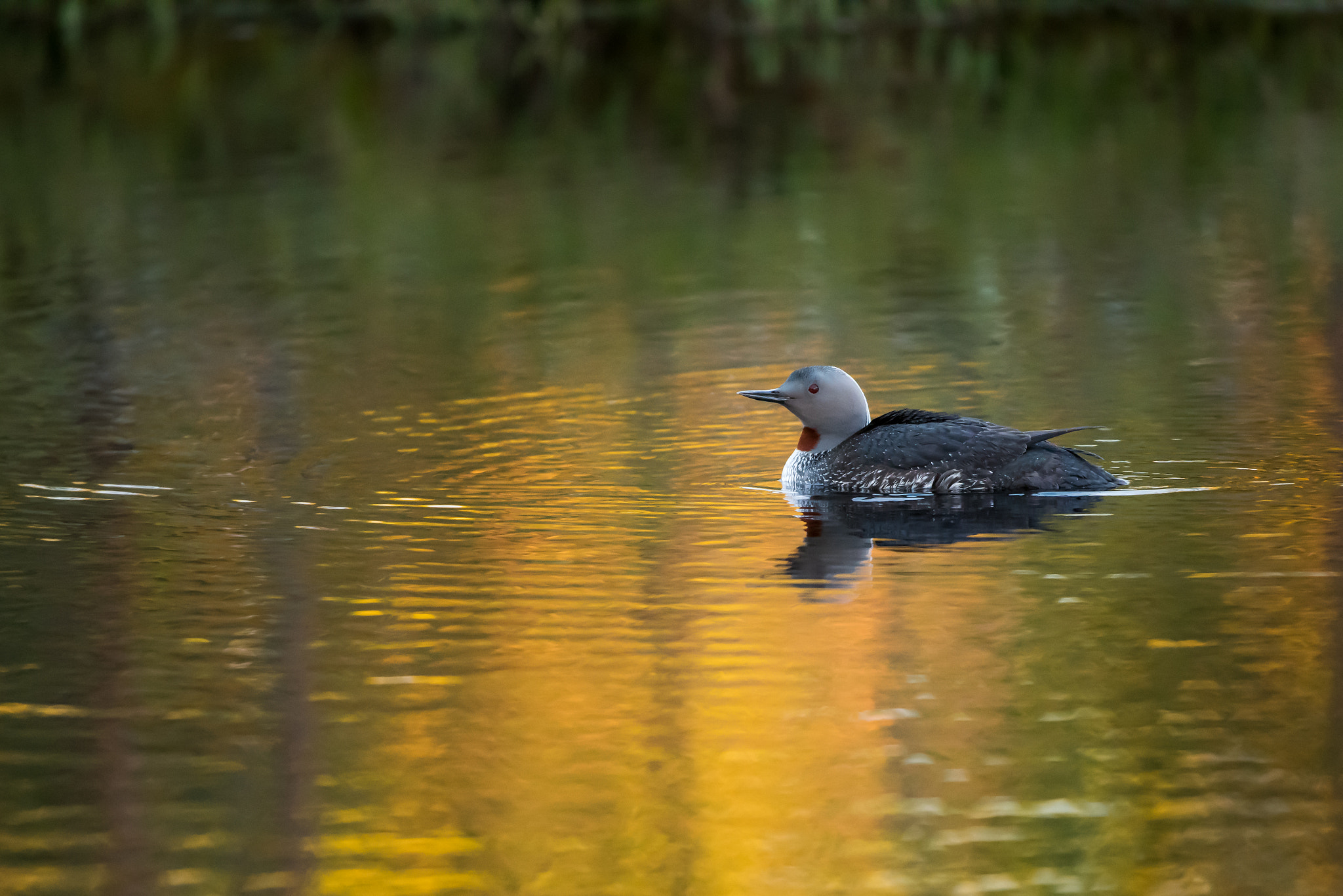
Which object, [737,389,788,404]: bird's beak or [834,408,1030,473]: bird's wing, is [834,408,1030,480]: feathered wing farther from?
[737,389,788,404]: bird's beak

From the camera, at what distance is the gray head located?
10875 mm

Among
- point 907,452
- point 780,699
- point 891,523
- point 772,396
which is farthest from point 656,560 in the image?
point 772,396

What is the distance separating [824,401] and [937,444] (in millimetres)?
757

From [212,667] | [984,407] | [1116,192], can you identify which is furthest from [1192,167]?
[212,667]

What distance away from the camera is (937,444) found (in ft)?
33.8

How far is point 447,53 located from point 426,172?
13.6m

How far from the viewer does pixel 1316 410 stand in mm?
11602

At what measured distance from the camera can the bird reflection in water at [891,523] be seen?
9.11 meters

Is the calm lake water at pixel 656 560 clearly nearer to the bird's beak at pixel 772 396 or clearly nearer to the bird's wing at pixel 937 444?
the bird's wing at pixel 937 444

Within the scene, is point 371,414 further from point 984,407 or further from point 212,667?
point 212,667

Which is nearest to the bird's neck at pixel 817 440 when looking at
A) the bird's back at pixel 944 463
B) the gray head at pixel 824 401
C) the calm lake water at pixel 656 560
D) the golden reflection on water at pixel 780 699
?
the gray head at pixel 824 401

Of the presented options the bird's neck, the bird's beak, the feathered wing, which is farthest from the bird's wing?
the bird's beak

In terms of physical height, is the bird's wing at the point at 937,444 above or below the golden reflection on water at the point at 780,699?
above

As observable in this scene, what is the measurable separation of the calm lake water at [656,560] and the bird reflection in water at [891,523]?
4 centimetres
